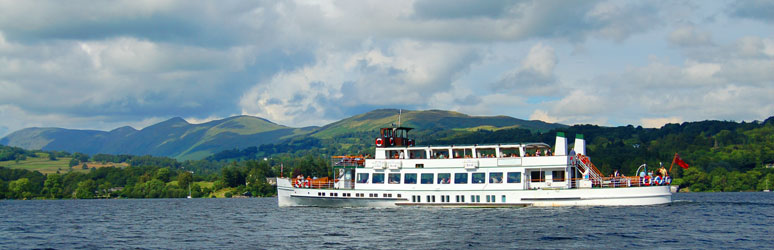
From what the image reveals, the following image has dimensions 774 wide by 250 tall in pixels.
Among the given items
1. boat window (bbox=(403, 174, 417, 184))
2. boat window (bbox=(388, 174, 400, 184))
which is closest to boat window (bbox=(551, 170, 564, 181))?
boat window (bbox=(403, 174, 417, 184))

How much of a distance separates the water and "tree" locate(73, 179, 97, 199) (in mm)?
108228

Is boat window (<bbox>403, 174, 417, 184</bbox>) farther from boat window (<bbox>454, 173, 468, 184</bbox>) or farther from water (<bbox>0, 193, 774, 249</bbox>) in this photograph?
boat window (<bbox>454, 173, 468, 184</bbox>)

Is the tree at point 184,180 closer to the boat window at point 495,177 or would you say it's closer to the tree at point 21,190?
the tree at point 21,190

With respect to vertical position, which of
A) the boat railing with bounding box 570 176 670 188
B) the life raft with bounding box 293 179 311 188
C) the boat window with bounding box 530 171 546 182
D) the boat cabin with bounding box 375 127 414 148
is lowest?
the life raft with bounding box 293 179 311 188

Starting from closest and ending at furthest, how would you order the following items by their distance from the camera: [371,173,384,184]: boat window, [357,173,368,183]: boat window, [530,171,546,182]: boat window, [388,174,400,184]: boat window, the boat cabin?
1. [530,171,546,182]: boat window
2. [388,174,400,184]: boat window
3. [371,173,384,184]: boat window
4. [357,173,368,183]: boat window
5. the boat cabin

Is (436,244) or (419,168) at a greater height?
(419,168)

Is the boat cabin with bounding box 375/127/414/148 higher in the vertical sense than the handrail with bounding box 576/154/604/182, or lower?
higher

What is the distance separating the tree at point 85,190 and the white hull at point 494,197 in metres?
113

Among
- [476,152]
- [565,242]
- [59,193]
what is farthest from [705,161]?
[59,193]

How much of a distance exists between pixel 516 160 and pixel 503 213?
249 inches

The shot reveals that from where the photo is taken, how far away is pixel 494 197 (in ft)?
187

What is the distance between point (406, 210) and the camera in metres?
56.8

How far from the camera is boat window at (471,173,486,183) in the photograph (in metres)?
57.8

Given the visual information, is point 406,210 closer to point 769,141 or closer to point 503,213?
point 503,213
